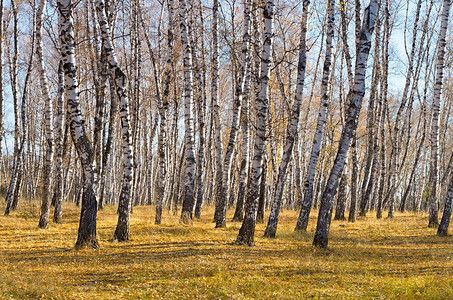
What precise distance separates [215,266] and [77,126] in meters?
4.95

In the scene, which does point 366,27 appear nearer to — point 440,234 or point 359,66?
point 359,66

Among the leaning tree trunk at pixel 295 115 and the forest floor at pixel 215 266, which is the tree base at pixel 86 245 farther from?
the leaning tree trunk at pixel 295 115

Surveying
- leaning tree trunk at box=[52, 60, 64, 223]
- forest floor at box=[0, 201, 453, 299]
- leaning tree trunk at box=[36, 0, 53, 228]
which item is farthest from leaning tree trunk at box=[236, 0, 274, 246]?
leaning tree trunk at box=[52, 60, 64, 223]

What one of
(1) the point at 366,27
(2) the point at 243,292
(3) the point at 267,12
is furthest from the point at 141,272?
(1) the point at 366,27

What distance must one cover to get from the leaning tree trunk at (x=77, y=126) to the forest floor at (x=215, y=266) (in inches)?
23.5

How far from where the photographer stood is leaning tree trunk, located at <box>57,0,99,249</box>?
9078 mm

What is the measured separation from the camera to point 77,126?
9203mm

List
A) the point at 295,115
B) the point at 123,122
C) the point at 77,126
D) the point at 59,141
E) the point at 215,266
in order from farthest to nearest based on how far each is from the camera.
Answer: the point at 59,141 → the point at 295,115 → the point at 123,122 → the point at 77,126 → the point at 215,266

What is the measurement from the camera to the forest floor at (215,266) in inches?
241

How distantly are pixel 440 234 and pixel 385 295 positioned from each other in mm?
8904

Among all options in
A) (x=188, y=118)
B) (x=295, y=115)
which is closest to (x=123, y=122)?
(x=188, y=118)

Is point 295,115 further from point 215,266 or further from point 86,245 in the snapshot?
point 86,245

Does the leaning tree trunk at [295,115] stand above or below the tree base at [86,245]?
above

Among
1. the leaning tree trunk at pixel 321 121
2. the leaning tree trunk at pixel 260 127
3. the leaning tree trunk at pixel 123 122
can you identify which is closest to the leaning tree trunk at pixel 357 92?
the leaning tree trunk at pixel 260 127
